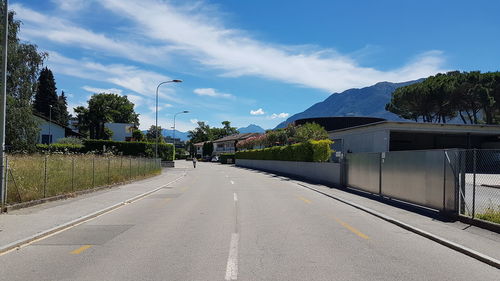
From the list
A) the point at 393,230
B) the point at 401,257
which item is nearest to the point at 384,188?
the point at 393,230

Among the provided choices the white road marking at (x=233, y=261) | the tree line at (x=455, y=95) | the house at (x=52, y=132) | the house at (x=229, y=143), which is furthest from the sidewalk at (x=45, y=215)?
the house at (x=229, y=143)

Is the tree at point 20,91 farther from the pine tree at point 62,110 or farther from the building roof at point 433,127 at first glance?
the pine tree at point 62,110

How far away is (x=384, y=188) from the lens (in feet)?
56.0

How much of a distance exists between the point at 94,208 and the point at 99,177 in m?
8.64

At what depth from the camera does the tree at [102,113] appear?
293 feet

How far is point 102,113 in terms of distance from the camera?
89.3 m

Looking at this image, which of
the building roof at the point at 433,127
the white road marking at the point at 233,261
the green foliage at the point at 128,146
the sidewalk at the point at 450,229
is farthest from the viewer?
the green foliage at the point at 128,146

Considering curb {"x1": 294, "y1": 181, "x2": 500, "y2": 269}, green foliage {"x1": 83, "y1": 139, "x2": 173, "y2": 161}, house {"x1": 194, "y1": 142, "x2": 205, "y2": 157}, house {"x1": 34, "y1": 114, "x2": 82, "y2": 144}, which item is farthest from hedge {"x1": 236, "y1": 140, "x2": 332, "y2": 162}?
house {"x1": 194, "y1": 142, "x2": 205, "y2": 157}

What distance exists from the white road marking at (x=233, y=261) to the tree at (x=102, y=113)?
86168 millimetres

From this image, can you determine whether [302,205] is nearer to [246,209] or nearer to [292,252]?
[246,209]

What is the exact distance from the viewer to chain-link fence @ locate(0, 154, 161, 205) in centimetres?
1338

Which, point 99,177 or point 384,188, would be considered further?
point 99,177

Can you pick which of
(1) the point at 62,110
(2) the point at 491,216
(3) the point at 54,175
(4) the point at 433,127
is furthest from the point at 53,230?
(1) the point at 62,110

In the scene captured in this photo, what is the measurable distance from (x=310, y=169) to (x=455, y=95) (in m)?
32.5
